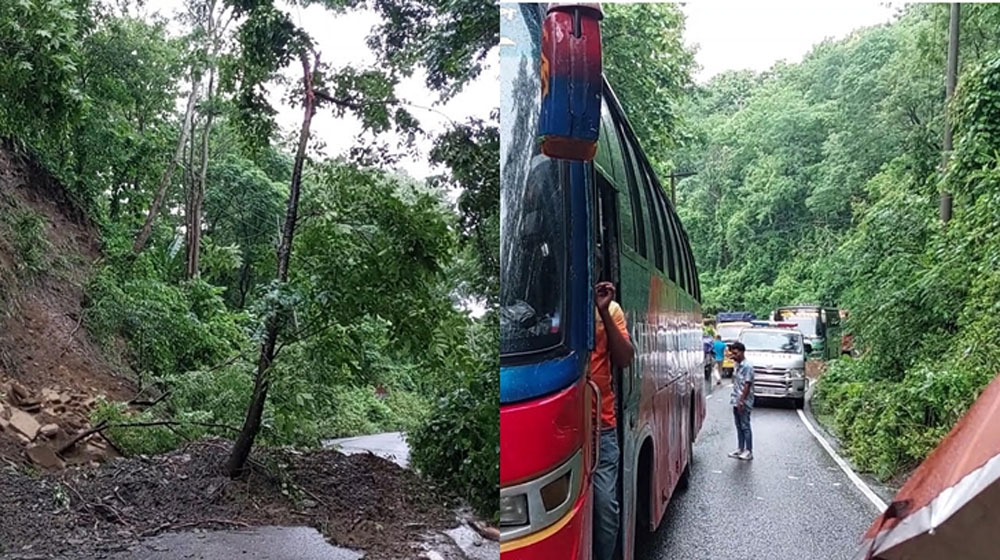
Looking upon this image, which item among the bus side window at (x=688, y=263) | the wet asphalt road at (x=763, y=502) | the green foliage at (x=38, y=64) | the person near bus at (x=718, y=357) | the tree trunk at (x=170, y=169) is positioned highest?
the green foliage at (x=38, y=64)

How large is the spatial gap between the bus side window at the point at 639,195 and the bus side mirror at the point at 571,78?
0.40m

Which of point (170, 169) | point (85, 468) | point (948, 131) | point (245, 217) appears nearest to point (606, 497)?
point (948, 131)

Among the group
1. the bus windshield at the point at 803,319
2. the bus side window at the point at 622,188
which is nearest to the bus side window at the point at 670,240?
the bus side window at the point at 622,188

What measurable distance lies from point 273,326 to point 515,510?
61.2 inches

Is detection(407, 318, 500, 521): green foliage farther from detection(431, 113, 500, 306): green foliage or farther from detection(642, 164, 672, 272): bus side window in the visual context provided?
detection(642, 164, 672, 272): bus side window

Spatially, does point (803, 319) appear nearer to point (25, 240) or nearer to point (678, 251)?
point (678, 251)

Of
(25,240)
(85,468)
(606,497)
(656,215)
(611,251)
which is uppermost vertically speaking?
(25,240)

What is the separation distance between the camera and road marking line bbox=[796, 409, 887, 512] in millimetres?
1611

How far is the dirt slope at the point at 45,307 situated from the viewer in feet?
8.97

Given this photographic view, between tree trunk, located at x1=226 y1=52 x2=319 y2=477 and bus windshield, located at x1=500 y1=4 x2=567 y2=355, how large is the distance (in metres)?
1.13

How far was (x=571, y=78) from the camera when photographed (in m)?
0.97

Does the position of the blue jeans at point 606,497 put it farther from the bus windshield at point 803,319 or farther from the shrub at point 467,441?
the bus windshield at point 803,319

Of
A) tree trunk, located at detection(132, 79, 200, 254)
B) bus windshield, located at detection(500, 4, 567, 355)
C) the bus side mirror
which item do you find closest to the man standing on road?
bus windshield, located at detection(500, 4, 567, 355)

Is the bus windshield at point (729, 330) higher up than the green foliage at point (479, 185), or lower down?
lower down
